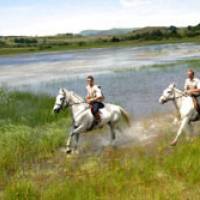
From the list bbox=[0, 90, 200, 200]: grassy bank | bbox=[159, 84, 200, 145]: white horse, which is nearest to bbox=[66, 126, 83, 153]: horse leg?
bbox=[0, 90, 200, 200]: grassy bank

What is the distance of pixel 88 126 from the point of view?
53.0ft

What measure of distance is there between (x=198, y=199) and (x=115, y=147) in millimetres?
7144

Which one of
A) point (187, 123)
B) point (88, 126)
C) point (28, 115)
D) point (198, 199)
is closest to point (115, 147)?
point (88, 126)

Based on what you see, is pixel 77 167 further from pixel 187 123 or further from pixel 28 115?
pixel 28 115

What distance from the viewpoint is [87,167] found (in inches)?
502

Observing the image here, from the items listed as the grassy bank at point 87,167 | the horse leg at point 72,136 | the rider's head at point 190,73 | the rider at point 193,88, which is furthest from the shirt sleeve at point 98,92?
the rider's head at point 190,73

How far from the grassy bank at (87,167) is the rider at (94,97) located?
1.29 metres

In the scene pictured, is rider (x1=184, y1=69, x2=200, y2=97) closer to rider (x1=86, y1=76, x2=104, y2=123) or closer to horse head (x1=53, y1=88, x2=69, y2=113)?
rider (x1=86, y1=76, x2=104, y2=123)

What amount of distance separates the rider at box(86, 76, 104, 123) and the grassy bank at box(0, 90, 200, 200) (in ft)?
4.23

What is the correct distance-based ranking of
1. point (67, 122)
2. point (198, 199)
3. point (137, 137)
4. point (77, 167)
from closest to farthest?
point (198, 199)
point (77, 167)
point (137, 137)
point (67, 122)

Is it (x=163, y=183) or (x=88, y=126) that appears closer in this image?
(x=163, y=183)

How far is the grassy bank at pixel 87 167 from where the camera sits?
10.1m

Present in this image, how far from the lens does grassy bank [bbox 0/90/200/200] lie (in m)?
10.1

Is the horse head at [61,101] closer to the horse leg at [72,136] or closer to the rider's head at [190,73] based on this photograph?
the horse leg at [72,136]
